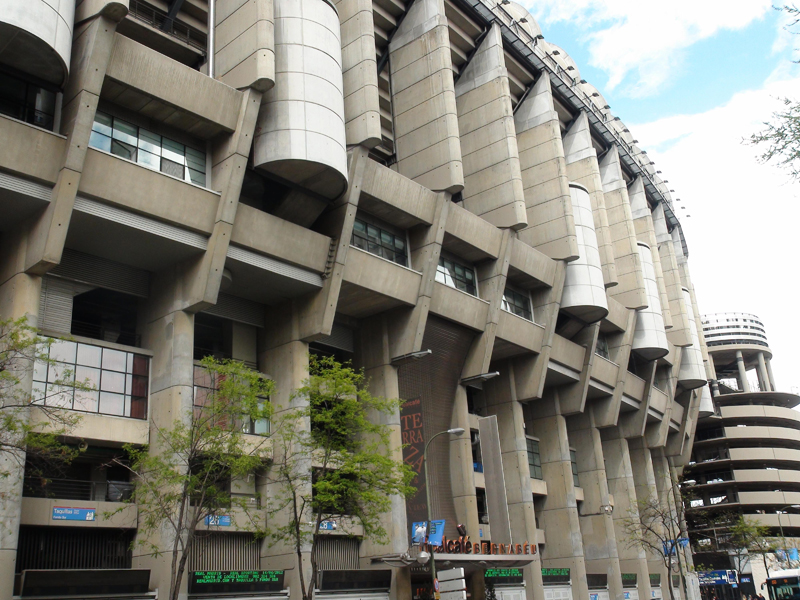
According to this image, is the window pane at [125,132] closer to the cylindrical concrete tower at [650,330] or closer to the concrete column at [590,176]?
the concrete column at [590,176]

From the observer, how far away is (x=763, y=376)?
124000mm

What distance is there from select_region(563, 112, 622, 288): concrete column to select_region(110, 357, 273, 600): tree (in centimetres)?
3779

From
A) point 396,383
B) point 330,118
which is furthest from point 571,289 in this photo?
point 330,118

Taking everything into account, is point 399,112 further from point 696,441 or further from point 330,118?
point 696,441

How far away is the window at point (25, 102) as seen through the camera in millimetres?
29500

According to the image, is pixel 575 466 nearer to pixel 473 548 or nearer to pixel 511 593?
pixel 511 593

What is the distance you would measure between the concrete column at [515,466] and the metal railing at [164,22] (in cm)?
2831

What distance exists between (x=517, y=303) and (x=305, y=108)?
2381 centimetres

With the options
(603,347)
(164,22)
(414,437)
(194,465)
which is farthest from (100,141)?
(603,347)

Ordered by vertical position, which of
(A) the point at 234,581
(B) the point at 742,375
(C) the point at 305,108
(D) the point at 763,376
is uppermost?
(D) the point at 763,376

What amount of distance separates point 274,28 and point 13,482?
22062 mm

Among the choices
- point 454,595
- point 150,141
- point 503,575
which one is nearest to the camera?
point 454,595

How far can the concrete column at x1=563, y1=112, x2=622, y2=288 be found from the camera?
200 feet

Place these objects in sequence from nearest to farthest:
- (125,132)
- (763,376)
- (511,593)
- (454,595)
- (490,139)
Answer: (454,595), (125,132), (511,593), (490,139), (763,376)
